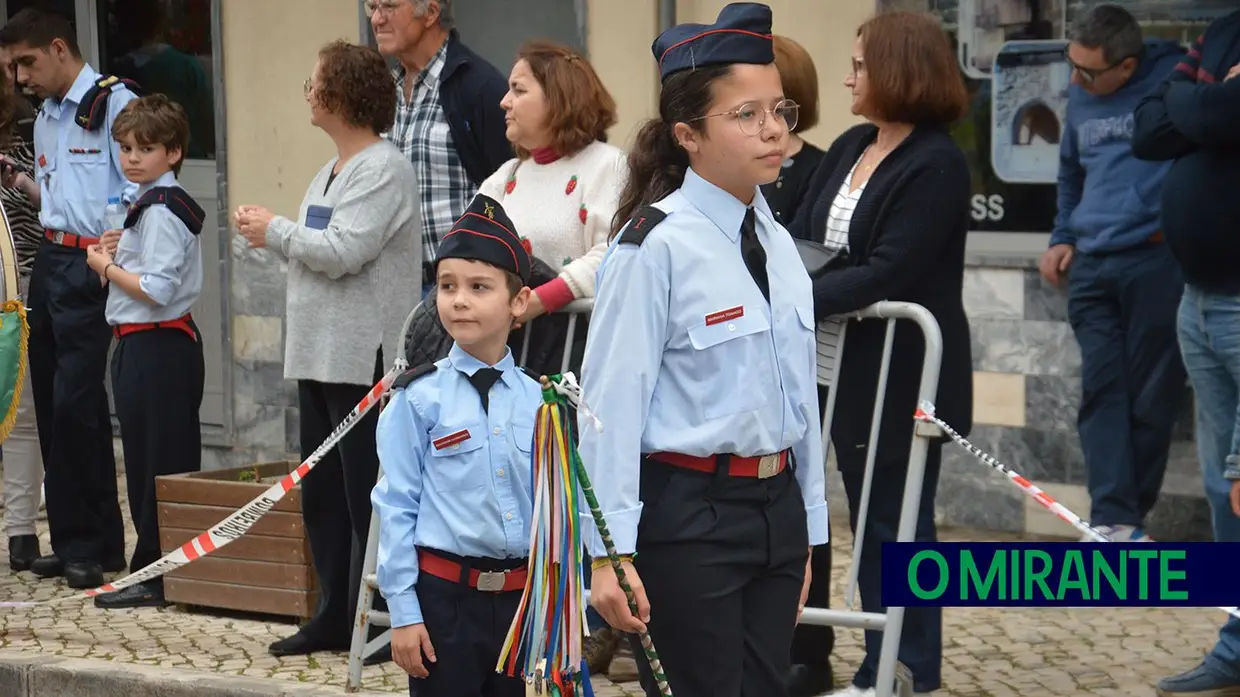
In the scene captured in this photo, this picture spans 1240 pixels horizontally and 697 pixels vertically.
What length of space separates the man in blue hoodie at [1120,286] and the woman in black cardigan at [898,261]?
185 centimetres

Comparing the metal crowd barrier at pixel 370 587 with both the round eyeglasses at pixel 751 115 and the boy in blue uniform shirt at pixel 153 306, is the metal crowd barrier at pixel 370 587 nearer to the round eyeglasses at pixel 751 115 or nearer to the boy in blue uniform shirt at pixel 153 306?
the boy in blue uniform shirt at pixel 153 306

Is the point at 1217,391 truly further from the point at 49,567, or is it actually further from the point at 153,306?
the point at 49,567

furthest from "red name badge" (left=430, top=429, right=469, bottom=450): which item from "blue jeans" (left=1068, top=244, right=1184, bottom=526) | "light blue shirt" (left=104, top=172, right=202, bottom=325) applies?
"blue jeans" (left=1068, top=244, right=1184, bottom=526)

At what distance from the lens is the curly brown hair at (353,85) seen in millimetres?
6539

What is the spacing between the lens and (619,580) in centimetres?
384

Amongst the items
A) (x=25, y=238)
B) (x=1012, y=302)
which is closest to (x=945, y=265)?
(x=1012, y=302)

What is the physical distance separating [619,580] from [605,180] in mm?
2462

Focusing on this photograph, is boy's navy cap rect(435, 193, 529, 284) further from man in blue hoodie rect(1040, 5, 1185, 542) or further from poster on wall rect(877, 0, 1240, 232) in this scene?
poster on wall rect(877, 0, 1240, 232)

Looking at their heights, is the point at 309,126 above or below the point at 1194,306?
above

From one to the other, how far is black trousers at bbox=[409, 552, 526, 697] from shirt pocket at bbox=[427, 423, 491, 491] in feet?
0.55

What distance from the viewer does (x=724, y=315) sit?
13.0 ft

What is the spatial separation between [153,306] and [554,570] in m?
3.69

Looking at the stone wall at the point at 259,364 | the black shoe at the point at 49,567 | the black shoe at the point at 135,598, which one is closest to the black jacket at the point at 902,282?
the black shoe at the point at 135,598

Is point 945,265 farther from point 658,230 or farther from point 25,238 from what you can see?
point 25,238
